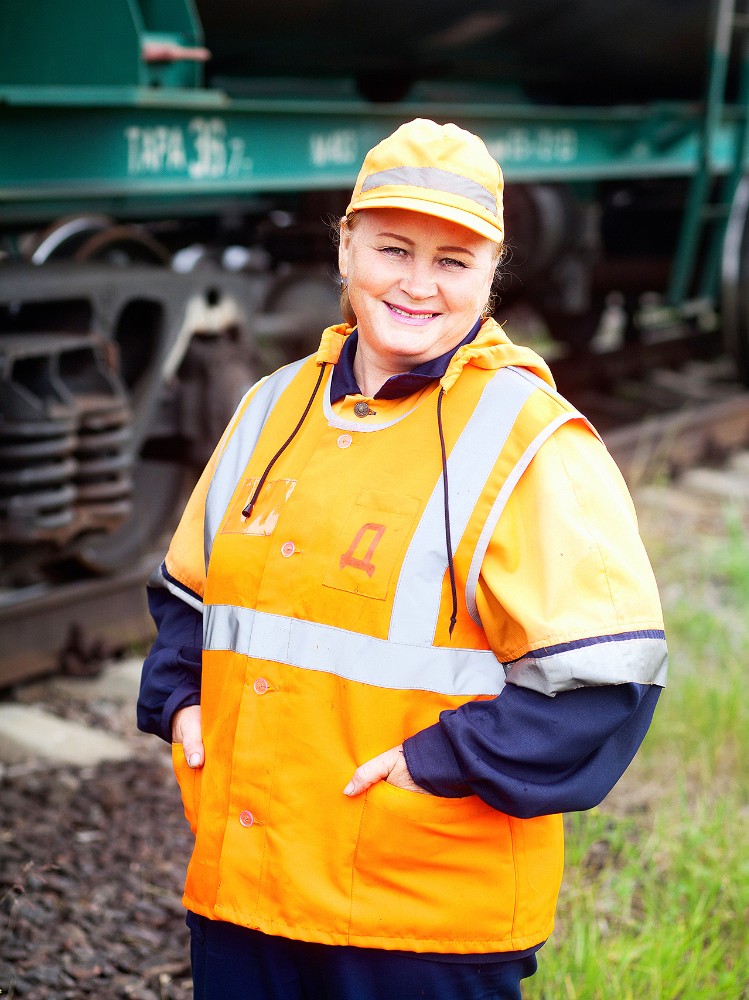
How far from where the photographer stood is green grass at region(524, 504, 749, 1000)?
265 cm

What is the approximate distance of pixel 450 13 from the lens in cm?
568

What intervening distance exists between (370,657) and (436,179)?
635 millimetres

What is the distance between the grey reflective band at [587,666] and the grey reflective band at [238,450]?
0.55m

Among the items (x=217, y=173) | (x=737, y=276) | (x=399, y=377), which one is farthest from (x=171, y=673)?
(x=737, y=276)

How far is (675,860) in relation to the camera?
10.6ft

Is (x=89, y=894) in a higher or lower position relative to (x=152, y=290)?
lower

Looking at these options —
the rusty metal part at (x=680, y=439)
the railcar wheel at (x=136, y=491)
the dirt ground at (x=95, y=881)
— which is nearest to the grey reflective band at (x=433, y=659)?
the dirt ground at (x=95, y=881)

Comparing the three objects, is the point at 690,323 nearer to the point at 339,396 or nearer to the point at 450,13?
the point at 450,13

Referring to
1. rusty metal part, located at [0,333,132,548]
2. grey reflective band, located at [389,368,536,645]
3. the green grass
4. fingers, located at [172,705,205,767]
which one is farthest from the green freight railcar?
grey reflective band, located at [389,368,536,645]

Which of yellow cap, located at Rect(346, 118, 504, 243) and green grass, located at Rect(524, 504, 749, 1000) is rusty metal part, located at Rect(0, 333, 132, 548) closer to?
green grass, located at Rect(524, 504, 749, 1000)

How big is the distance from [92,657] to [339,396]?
2.77 meters

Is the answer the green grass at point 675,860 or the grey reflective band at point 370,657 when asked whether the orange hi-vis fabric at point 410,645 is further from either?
the green grass at point 675,860

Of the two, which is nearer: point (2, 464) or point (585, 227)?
point (2, 464)

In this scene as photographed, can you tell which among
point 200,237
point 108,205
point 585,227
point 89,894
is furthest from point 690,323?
point 89,894
